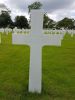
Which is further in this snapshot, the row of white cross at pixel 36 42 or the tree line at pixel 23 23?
the tree line at pixel 23 23

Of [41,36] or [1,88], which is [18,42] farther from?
[1,88]

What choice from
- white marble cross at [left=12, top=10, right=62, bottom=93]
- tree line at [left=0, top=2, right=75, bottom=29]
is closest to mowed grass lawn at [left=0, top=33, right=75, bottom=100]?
white marble cross at [left=12, top=10, right=62, bottom=93]

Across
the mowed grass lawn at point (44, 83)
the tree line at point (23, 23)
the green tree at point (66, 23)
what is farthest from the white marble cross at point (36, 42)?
the green tree at point (66, 23)

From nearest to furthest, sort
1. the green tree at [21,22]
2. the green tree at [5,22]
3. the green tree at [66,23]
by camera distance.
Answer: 1. the green tree at [5,22]
2. the green tree at [21,22]
3. the green tree at [66,23]

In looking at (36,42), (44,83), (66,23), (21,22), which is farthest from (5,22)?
(36,42)

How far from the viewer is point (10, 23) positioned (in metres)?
84.9

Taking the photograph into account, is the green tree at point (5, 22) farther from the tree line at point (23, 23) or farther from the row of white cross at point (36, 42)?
the row of white cross at point (36, 42)

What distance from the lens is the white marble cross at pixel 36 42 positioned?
6570 mm

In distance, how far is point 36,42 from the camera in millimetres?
6613

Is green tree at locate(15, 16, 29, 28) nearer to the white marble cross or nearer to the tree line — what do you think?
the tree line

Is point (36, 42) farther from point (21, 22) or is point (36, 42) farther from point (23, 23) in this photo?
point (21, 22)

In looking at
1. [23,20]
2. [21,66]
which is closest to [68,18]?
[23,20]

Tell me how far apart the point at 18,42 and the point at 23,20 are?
77246 mm

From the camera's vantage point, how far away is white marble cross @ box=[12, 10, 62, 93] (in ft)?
21.6
